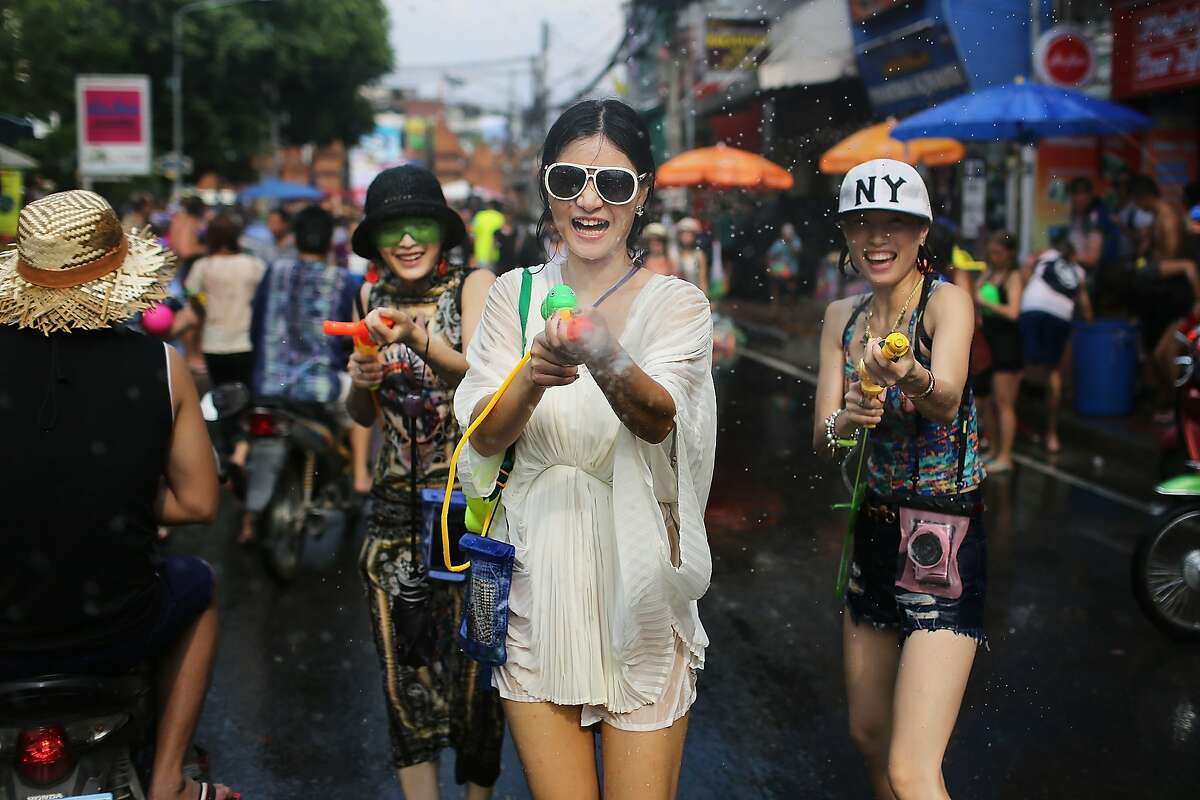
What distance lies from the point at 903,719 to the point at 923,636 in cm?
21

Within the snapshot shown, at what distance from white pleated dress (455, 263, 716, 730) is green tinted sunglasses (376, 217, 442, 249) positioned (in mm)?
1042

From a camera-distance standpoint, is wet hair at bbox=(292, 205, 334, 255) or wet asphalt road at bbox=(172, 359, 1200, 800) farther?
wet hair at bbox=(292, 205, 334, 255)

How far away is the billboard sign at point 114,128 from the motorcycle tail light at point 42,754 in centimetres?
1548

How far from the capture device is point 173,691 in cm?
297

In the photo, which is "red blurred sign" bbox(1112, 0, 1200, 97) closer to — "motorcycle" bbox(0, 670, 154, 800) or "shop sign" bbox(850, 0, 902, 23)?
"shop sign" bbox(850, 0, 902, 23)

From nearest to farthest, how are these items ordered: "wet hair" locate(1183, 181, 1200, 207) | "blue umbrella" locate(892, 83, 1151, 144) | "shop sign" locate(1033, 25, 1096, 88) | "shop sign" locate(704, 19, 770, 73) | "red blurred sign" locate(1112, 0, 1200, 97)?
"shop sign" locate(704, 19, 770, 73)
"blue umbrella" locate(892, 83, 1151, 144)
"wet hair" locate(1183, 181, 1200, 207)
"shop sign" locate(1033, 25, 1096, 88)
"red blurred sign" locate(1112, 0, 1200, 97)

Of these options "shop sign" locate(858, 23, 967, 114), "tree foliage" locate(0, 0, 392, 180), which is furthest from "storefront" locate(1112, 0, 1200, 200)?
"tree foliage" locate(0, 0, 392, 180)

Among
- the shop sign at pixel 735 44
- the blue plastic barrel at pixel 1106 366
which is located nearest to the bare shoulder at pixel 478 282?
the shop sign at pixel 735 44

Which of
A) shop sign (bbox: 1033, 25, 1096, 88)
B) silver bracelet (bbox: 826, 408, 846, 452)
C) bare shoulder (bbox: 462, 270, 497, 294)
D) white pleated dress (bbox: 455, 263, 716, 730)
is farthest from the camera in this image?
shop sign (bbox: 1033, 25, 1096, 88)

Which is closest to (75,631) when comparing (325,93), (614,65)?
(614,65)

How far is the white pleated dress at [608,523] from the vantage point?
243cm

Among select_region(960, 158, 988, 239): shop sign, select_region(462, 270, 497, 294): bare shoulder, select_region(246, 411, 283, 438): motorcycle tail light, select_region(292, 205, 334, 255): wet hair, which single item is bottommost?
select_region(246, 411, 283, 438): motorcycle tail light

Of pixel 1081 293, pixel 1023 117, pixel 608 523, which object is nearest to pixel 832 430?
pixel 608 523

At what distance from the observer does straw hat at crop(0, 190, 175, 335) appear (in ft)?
8.87
